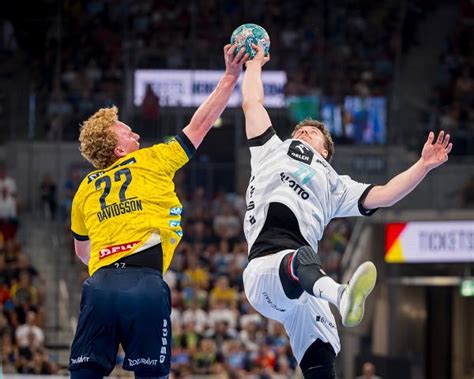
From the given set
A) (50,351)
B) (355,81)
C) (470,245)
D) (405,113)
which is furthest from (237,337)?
(355,81)

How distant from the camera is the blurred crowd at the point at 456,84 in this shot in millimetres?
21795

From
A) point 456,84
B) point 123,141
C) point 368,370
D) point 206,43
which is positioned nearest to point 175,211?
point 123,141

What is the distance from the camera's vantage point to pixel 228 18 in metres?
24.1

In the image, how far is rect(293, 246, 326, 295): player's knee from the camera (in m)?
6.68

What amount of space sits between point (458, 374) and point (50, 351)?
11293mm

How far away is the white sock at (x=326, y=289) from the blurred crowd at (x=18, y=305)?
1006 cm

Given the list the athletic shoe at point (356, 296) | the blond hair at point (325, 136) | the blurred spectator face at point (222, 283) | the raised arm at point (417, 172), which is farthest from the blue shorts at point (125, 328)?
the blurred spectator face at point (222, 283)

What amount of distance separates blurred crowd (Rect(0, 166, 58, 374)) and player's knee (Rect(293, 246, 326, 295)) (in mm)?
9817

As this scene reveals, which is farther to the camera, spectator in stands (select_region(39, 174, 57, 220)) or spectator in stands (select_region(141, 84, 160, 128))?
spectator in stands (select_region(141, 84, 160, 128))

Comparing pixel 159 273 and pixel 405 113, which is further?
pixel 405 113

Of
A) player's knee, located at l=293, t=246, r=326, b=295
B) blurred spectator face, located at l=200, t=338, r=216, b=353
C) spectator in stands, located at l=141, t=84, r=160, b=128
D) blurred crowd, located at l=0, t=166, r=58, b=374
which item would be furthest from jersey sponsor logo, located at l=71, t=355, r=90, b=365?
spectator in stands, located at l=141, t=84, r=160, b=128

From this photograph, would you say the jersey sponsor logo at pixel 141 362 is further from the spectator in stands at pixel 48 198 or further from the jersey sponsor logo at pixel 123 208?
the spectator in stands at pixel 48 198

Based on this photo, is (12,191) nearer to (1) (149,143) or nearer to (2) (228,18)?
(1) (149,143)

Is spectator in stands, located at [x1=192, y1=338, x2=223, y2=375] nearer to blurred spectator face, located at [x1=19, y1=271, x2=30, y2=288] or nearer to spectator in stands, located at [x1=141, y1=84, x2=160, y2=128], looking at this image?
blurred spectator face, located at [x1=19, y1=271, x2=30, y2=288]
